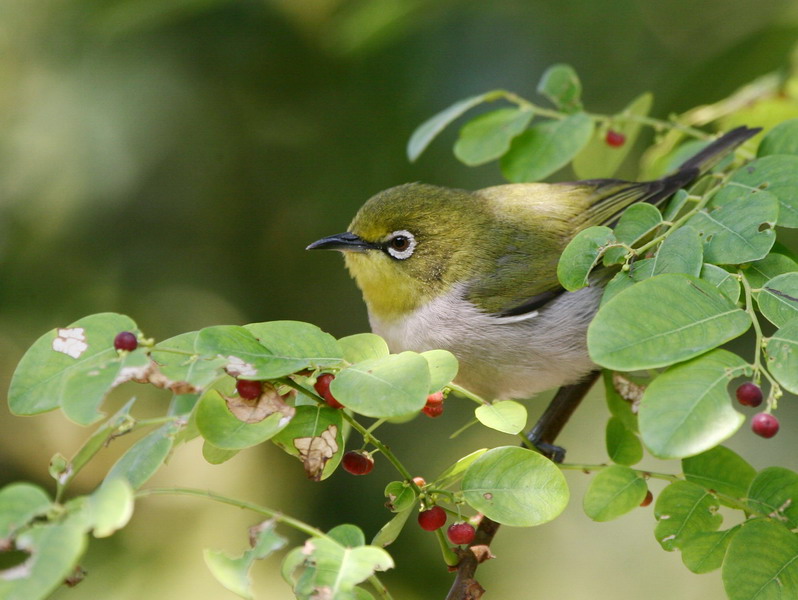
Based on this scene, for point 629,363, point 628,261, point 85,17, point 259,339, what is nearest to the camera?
point 629,363

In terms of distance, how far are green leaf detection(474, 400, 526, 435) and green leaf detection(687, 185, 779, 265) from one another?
63 cm

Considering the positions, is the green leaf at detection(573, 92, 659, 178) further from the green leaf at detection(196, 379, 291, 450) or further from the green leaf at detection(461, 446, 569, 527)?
the green leaf at detection(196, 379, 291, 450)

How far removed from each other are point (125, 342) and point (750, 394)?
125 cm

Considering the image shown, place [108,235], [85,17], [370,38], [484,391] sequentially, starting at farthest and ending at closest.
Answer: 1. [108,235]
2. [85,17]
3. [370,38]
4. [484,391]

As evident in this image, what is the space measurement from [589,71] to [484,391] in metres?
2.50

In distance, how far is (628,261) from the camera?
219 cm

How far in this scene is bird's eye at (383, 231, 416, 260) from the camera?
133 inches

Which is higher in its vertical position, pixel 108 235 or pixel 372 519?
pixel 108 235

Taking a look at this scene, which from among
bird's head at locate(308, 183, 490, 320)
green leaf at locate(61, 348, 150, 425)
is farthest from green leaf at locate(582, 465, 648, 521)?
bird's head at locate(308, 183, 490, 320)

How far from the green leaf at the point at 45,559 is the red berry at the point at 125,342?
1.27 feet

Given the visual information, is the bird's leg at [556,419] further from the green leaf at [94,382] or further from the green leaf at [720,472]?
the green leaf at [94,382]

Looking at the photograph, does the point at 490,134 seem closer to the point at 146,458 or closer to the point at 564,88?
the point at 564,88

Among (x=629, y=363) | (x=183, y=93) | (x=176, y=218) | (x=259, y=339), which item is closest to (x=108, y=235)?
(x=176, y=218)

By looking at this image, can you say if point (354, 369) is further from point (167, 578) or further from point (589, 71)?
point (589, 71)
